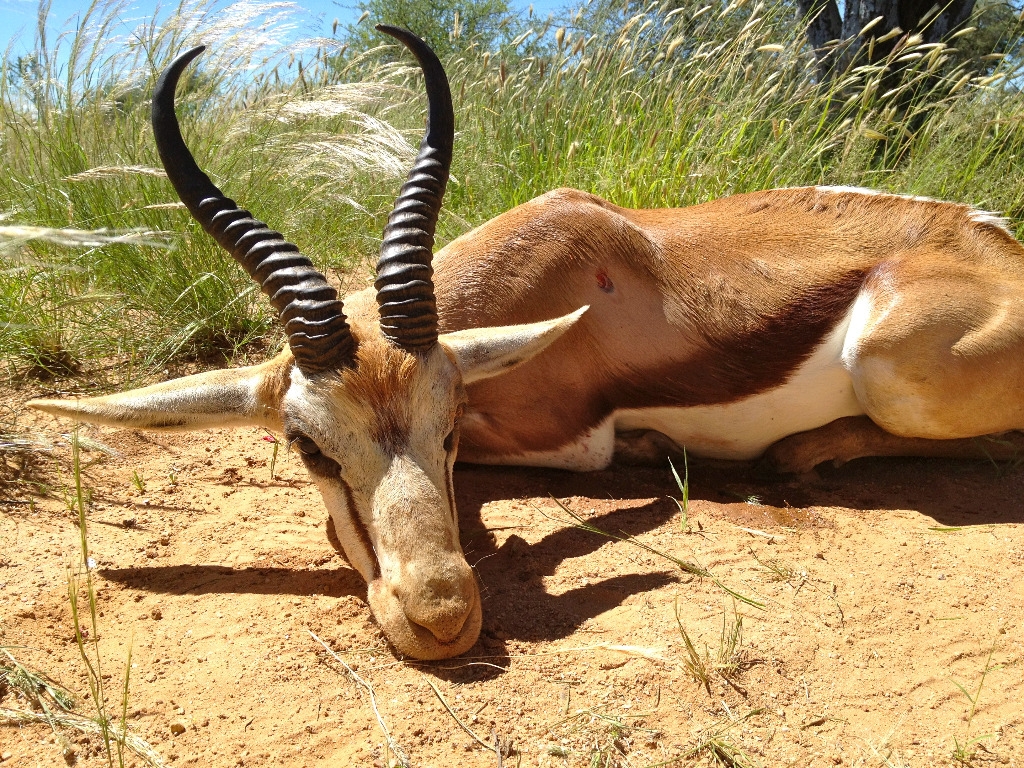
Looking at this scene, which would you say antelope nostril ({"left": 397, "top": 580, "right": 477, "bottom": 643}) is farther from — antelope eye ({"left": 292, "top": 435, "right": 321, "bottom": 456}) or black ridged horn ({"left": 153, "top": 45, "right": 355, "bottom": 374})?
black ridged horn ({"left": 153, "top": 45, "right": 355, "bottom": 374})

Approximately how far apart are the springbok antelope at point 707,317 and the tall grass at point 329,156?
1.86 m

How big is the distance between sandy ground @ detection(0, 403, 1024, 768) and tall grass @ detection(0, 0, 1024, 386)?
1.65m

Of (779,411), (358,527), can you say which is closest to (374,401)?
(358,527)

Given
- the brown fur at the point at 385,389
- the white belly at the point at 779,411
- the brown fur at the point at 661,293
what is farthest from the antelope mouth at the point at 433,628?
the white belly at the point at 779,411

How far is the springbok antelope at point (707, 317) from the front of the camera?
13.1 ft

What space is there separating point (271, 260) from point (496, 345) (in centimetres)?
107

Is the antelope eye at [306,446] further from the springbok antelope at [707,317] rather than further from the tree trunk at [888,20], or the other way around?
the tree trunk at [888,20]

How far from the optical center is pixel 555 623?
3314mm

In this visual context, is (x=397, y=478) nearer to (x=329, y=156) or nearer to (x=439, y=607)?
(x=439, y=607)

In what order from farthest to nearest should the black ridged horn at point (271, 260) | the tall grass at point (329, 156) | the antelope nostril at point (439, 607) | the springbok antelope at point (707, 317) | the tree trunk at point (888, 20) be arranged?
the tree trunk at point (888, 20) → the tall grass at point (329, 156) → the springbok antelope at point (707, 317) → the black ridged horn at point (271, 260) → the antelope nostril at point (439, 607)

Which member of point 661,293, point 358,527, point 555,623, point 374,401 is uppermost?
point 374,401

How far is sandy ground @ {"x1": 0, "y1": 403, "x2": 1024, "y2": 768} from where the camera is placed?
106 inches

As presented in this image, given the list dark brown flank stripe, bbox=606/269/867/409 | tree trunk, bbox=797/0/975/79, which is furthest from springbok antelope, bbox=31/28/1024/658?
tree trunk, bbox=797/0/975/79

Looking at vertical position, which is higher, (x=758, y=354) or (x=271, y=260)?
(x=271, y=260)
